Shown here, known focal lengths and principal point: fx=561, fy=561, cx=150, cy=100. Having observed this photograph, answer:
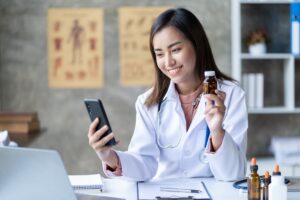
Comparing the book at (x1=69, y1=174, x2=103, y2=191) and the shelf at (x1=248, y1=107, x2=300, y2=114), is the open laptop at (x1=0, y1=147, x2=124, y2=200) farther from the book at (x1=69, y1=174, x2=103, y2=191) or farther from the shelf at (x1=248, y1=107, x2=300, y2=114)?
the shelf at (x1=248, y1=107, x2=300, y2=114)

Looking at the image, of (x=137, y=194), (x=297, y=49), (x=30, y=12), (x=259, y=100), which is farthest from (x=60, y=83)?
(x=137, y=194)

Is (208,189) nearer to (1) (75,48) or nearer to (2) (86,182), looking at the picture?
(2) (86,182)

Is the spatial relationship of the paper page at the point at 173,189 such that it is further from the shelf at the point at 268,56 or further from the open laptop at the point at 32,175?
the shelf at the point at 268,56

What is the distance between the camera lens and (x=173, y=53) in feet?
7.06

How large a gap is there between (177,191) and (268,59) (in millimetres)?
2230

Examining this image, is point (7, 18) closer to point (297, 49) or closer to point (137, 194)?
point (297, 49)

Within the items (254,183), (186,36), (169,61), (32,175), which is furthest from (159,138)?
(32,175)

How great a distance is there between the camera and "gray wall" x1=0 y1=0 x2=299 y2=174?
3.66 metres

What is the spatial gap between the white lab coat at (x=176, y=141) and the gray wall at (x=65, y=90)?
1.50 meters

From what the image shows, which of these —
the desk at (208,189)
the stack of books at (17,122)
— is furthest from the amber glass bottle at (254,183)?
the stack of books at (17,122)

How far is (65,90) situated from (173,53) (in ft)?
5.58

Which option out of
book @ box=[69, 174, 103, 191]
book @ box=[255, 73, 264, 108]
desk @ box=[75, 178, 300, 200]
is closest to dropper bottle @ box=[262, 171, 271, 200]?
desk @ box=[75, 178, 300, 200]

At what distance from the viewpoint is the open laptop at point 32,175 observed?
4.74ft

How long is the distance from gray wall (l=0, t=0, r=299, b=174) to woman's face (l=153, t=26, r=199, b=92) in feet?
5.13
